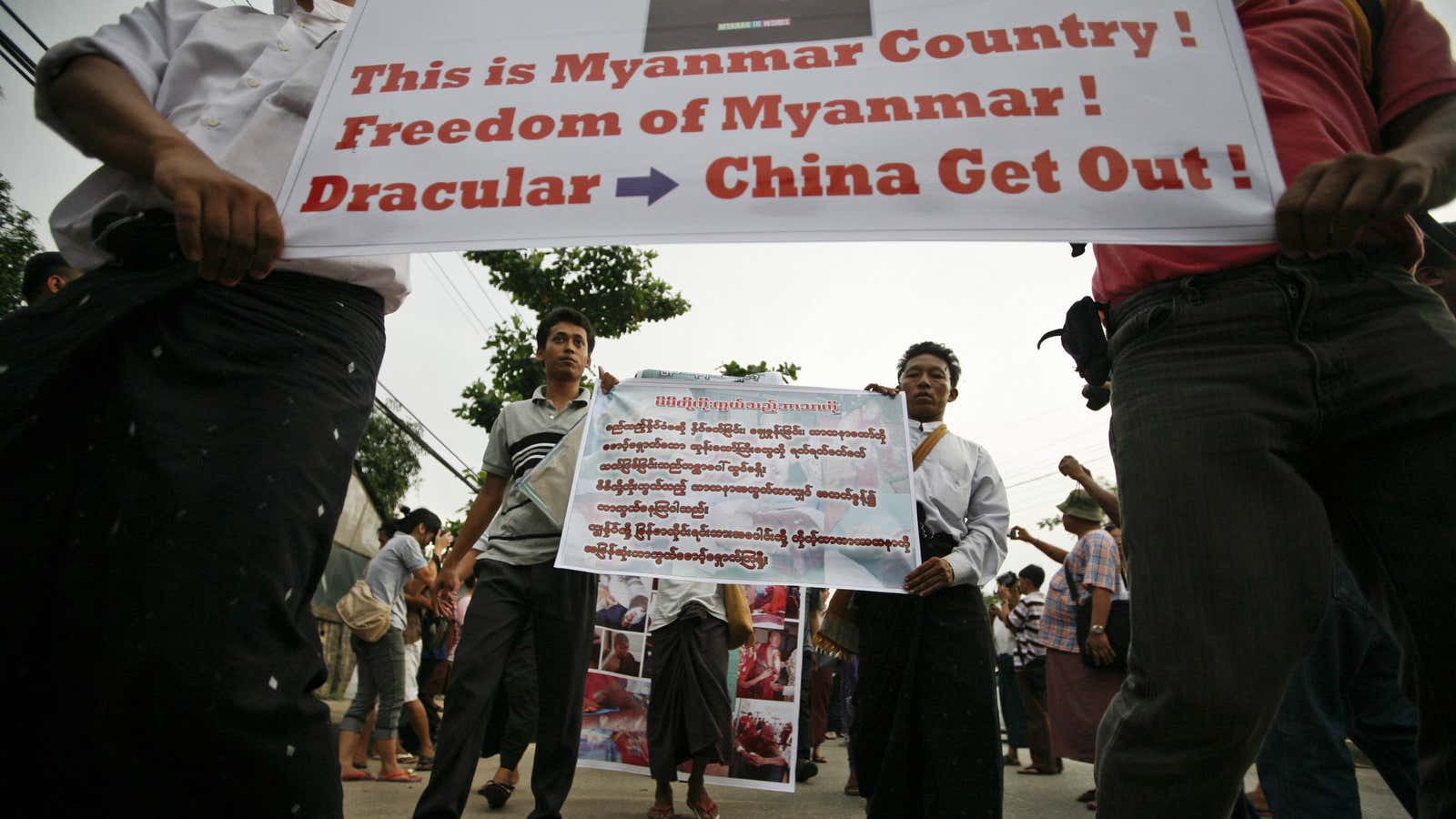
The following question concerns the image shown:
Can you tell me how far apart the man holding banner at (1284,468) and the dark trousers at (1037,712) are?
5.69m

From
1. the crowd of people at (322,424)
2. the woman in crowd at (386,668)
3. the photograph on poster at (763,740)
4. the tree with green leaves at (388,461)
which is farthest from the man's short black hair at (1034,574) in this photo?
the tree with green leaves at (388,461)

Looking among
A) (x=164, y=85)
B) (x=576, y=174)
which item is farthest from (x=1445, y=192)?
(x=164, y=85)

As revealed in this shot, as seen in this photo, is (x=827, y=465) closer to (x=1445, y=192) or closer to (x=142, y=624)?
(x=1445, y=192)

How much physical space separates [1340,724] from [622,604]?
141 inches

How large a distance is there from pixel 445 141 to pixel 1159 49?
3.95 ft

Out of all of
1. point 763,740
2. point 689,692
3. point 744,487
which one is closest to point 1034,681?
point 763,740

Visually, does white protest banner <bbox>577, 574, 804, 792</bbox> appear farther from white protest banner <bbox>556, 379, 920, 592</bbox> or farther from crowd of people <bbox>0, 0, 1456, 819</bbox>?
crowd of people <bbox>0, 0, 1456, 819</bbox>

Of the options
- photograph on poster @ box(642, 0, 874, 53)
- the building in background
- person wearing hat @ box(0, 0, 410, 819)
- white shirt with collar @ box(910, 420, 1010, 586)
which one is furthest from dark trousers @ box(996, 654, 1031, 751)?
the building in background

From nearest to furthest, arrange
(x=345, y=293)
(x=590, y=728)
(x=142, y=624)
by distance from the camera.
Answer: (x=142, y=624) < (x=345, y=293) < (x=590, y=728)

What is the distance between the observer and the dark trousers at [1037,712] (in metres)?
6.27

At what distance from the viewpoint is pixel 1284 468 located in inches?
44.1

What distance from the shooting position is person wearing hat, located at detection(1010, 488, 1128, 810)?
410 centimetres

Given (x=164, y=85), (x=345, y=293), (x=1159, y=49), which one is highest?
(x=1159, y=49)

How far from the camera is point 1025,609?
706cm
